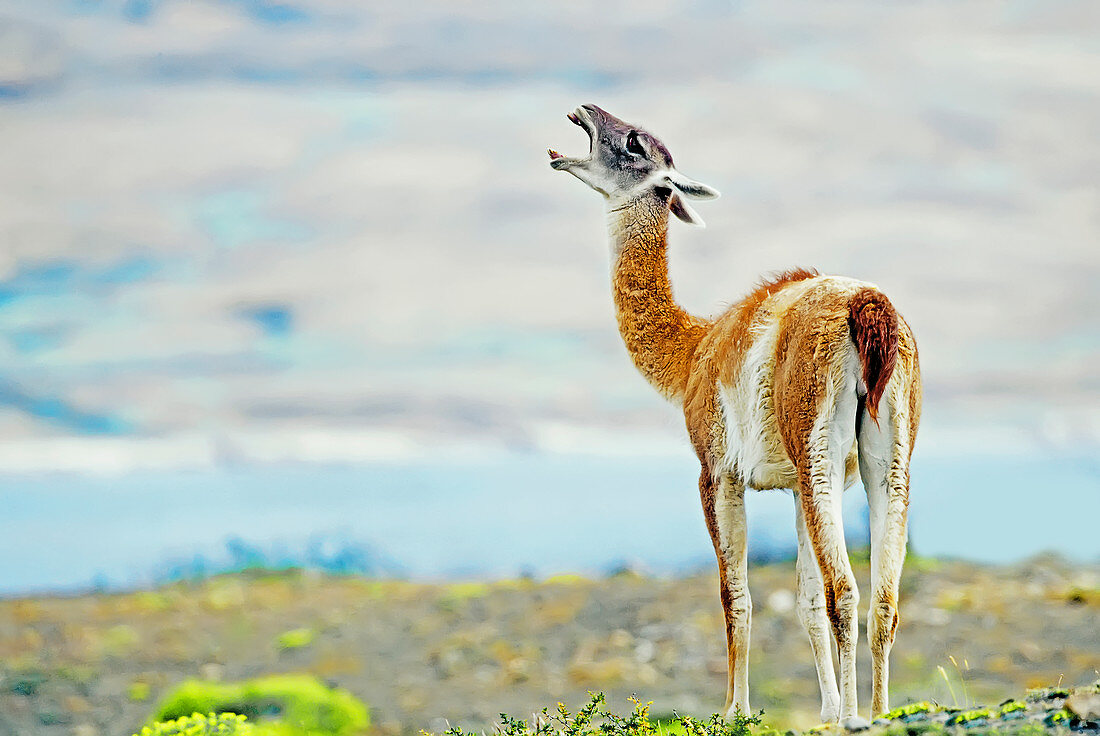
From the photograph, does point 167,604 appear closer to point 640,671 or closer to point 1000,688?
point 640,671

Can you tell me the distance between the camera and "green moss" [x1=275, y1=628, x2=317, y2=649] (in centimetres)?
1731

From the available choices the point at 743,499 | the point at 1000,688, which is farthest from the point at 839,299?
the point at 1000,688

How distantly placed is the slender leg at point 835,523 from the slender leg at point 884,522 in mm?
225

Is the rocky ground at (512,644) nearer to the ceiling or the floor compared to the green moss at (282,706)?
nearer to the ceiling

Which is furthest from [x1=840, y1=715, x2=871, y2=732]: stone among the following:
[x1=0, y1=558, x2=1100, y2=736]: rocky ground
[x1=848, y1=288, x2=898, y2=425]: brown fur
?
[x1=0, y1=558, x2=1100, y2=736]: rocky ground

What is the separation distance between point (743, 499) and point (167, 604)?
14.3 metres

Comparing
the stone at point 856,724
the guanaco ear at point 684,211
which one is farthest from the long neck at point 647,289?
the stone at point 856,724

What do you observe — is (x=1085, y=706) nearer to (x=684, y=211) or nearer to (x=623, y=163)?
(x=684, y=211)

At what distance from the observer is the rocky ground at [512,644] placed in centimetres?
1469

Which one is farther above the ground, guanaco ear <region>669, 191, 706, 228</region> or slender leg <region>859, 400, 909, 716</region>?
guanaco ear <region>669, 191, 706, 228</region>

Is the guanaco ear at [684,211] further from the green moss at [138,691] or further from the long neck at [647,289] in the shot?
the green moss at [138,691]

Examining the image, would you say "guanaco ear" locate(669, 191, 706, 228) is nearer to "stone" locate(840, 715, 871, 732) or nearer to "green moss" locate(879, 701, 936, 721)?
"green moss" locate(879, 701, 936, 721)

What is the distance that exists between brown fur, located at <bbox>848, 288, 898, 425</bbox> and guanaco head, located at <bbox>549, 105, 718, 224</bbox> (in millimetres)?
2833

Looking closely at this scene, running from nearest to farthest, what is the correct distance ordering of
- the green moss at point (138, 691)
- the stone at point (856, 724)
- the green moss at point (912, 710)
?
the stone at point (856, 724) < the green moss at point (912, 710) < the green moss at point (138, 691)
